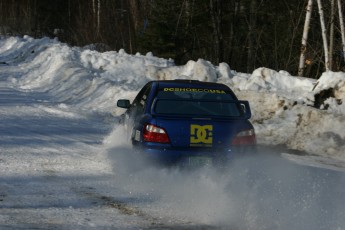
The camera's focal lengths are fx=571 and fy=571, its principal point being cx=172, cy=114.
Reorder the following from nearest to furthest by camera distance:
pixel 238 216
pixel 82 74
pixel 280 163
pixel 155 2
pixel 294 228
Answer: pixel 294 228, pixel 238 216, pixel 280 163, pixel 82 74, pixel 155 2

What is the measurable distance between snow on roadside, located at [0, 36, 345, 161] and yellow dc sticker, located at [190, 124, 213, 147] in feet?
14.4

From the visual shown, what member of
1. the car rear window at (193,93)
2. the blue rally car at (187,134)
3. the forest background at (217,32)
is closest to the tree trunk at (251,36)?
the forest background at (217,32)

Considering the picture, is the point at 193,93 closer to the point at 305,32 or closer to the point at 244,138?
the point at 244,138

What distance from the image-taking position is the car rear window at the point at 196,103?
7758 mm

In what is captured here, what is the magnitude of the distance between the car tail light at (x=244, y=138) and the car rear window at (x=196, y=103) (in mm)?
415

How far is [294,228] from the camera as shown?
216 inches

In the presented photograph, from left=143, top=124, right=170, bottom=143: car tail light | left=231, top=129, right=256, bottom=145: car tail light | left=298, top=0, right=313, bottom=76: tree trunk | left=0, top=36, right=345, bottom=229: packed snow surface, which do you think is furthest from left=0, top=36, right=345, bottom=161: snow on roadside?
left=143, top=124, right=170, bottom=143: car tail light

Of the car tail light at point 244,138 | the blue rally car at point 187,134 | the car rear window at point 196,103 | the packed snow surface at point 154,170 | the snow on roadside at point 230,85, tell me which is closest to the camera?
the packed snow surface at point 154,170

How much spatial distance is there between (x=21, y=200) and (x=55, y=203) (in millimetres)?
398

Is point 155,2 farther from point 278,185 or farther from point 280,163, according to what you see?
point 278,185

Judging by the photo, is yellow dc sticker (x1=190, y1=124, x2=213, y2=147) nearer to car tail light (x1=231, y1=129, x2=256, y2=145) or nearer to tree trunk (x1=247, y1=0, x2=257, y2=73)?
car tail light (x1=231, y1=129, x2=256, y2=145)

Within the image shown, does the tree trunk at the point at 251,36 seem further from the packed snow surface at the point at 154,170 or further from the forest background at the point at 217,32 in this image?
the packed snow surface at the point at 154,170

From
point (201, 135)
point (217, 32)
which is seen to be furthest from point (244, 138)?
point (217, 32)

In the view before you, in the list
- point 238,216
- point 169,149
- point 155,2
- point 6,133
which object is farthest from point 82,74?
point 238,216
